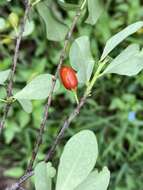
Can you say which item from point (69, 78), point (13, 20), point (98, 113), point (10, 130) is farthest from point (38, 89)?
point (98, 113)

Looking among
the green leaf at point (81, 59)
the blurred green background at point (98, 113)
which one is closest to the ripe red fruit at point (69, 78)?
the green leaf at point (81, 59)

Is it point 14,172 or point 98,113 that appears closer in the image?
point 14,172

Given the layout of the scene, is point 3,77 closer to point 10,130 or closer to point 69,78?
point 69,78

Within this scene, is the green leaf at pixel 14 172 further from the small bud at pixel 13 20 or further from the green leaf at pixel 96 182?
the green leaf at pixel 96 182

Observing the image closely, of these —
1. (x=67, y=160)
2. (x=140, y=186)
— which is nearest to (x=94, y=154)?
(x=67, y=160)

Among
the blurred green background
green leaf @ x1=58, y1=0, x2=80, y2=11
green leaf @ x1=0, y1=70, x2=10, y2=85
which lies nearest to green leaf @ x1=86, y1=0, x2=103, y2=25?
green leaf @ x1=58, y1=0, x2=80, y2=11
